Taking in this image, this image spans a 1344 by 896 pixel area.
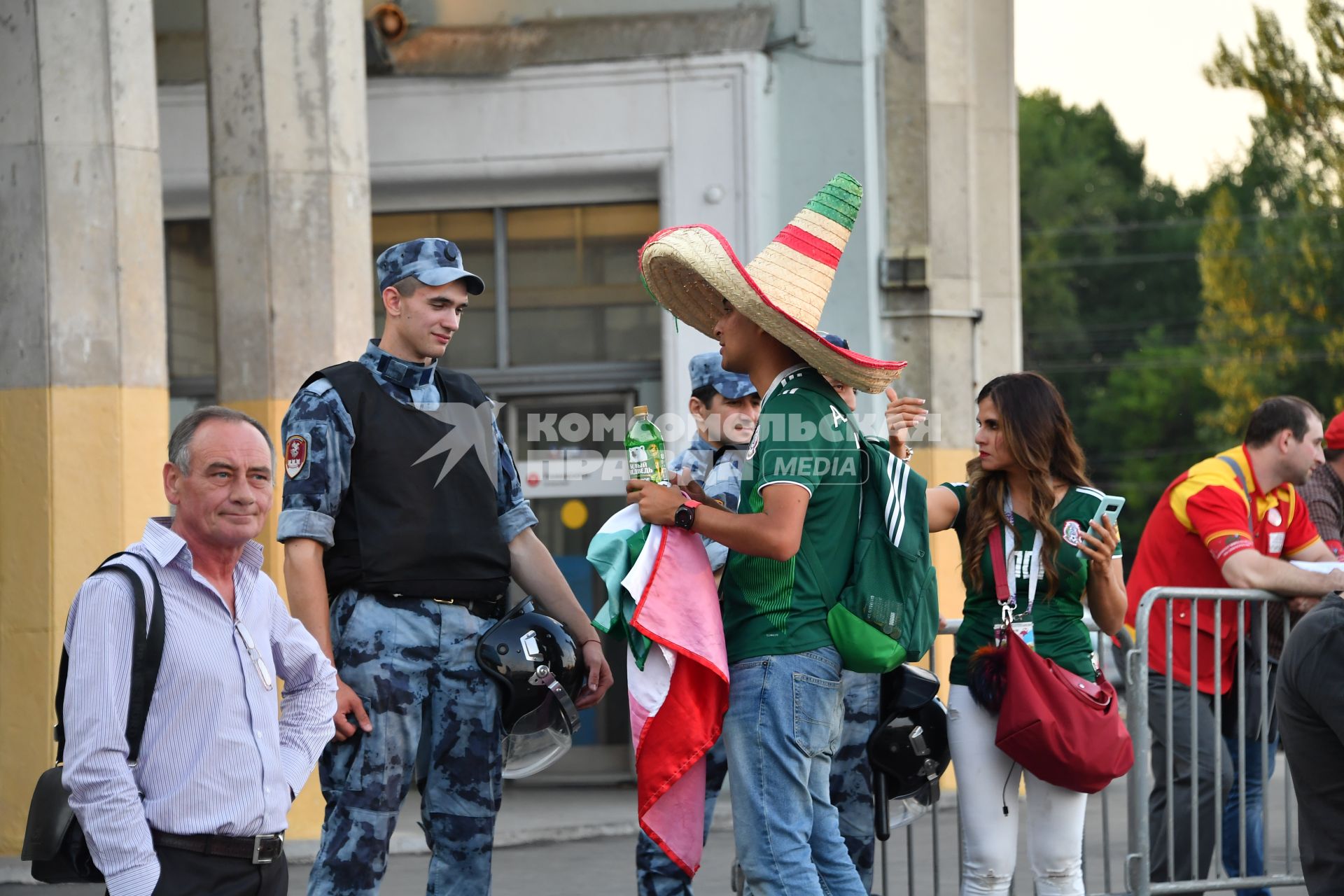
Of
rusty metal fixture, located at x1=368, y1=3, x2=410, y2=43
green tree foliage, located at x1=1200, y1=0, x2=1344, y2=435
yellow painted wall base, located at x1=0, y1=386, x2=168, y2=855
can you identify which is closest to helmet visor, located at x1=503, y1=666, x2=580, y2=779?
yellow painted wall base, located at x1=0, y1=386, x2=168, y2=855

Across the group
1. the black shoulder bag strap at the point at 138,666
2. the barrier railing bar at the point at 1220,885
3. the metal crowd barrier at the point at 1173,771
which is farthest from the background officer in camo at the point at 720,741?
the black shoulder bag strap at the point at 138,666

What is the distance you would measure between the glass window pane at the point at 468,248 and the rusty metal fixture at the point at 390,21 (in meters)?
1.09

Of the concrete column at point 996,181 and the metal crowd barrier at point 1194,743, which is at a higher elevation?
the concrete column at point 996,181

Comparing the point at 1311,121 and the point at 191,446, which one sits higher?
the point at 1311,121

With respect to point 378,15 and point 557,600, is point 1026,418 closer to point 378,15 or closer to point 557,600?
point 557,600

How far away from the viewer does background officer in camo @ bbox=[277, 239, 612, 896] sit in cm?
457

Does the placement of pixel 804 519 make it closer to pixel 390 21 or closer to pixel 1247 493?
pixel 1247 493

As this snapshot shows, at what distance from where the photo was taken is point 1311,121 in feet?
91.0

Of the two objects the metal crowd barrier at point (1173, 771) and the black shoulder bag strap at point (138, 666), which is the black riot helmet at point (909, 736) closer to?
the metal crowd barrier at point (1173, 771)

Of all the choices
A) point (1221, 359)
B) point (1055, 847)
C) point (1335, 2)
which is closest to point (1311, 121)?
point (1335, 2)

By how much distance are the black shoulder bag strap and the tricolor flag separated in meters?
1.39

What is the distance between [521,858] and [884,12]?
5.44m

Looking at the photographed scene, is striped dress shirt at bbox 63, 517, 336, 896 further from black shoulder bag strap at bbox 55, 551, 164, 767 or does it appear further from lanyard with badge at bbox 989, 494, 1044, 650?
lanyard with badge at bbox 989, 494, 1044, 650

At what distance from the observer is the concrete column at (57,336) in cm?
764
